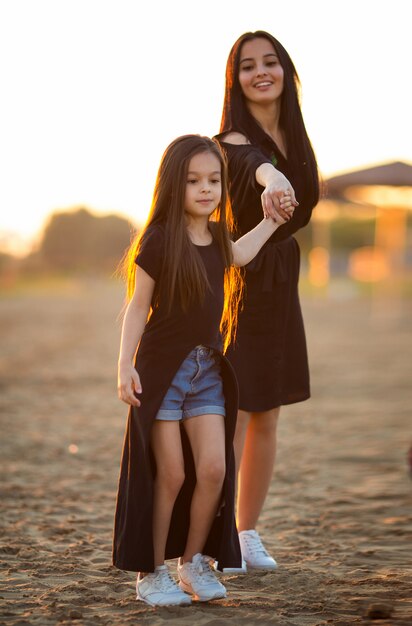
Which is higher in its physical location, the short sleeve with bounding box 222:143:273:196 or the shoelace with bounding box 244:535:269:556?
the short sleeve with bounding box 222:143:273:196

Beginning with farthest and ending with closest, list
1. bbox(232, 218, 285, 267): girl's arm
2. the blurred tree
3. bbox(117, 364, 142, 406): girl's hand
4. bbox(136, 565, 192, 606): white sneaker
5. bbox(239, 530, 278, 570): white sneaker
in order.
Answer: the blurred tree
bbox(239, 530, 278, 570): white sneaker
bbox(232, 218, 285, 267): girl's arm
bbox(136, 565, 192, 606): white sneaker
bbox(117, 364, 142, 406): girl's hand

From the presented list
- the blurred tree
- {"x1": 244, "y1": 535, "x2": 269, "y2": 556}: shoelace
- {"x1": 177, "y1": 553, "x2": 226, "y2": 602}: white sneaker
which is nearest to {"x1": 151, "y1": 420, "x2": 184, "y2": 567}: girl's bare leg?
{"x1": 177, "y1": 553, "x2": 226, "y2": 602}: white sneaker

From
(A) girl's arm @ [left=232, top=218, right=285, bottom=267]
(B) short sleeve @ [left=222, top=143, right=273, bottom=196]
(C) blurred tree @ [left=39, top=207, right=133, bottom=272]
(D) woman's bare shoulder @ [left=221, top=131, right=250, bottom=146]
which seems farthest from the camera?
(C) blurred tree @ [left=39, top=207, right=133, bottom=272]

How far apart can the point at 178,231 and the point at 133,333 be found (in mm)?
356

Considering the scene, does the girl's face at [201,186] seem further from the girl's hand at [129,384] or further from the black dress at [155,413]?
the girl's hand at [129,384]

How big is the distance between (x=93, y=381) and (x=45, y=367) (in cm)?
167

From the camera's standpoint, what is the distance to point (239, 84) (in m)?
3.76

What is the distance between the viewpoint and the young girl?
3215mm

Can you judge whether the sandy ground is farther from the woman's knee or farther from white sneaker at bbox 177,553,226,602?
the woman's knee

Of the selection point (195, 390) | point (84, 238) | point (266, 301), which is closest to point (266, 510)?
point (266, 301)

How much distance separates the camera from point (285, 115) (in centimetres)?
379

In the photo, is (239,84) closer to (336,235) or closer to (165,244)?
(165,244)

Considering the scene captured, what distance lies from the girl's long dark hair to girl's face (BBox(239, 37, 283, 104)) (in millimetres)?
445

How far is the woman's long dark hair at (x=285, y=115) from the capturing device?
3.73m
